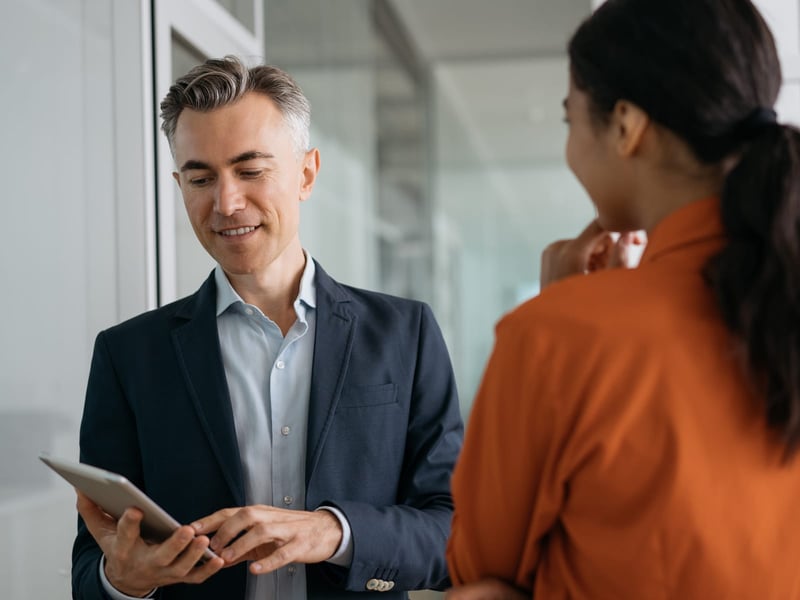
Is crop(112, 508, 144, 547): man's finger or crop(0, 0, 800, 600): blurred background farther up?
crop(0, 0, 800, 600): blurred background

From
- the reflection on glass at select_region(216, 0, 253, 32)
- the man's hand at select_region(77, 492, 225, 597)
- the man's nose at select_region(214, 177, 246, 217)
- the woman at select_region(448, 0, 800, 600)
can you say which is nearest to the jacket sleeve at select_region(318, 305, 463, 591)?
the man's hand at select_region(77, 492, 225, 597)

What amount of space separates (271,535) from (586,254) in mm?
565

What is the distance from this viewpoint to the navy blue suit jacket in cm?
149

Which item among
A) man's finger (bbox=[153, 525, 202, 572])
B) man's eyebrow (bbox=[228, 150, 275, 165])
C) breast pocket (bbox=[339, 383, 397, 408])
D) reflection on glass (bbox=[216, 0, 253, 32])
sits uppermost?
reflection on glass (bbox=[216, 0, 253, 32])

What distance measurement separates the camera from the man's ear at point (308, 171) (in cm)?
172

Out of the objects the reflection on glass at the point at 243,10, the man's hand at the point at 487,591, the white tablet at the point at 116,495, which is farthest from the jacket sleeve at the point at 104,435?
the reflection on glass at the point at 243,10

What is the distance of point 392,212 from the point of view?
6.20m

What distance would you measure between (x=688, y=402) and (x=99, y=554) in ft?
3.41

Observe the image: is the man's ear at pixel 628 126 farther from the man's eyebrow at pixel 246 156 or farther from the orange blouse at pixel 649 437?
the man's eyebrow at pixel 246 156

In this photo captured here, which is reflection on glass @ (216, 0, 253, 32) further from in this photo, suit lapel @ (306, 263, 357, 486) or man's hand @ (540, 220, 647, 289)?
man's hand @ (540, 220, 647, 289)

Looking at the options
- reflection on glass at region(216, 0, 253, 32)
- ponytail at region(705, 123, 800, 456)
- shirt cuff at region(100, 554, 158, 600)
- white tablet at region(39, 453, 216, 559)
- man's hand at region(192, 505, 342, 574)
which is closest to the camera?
ponytail at region(705, 123, 800, 456)

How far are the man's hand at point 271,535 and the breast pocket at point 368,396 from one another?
21 centimetres

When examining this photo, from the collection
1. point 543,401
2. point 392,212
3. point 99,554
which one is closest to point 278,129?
point 99,554

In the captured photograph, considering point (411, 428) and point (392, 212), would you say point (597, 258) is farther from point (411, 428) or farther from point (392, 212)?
point (392, 212)
